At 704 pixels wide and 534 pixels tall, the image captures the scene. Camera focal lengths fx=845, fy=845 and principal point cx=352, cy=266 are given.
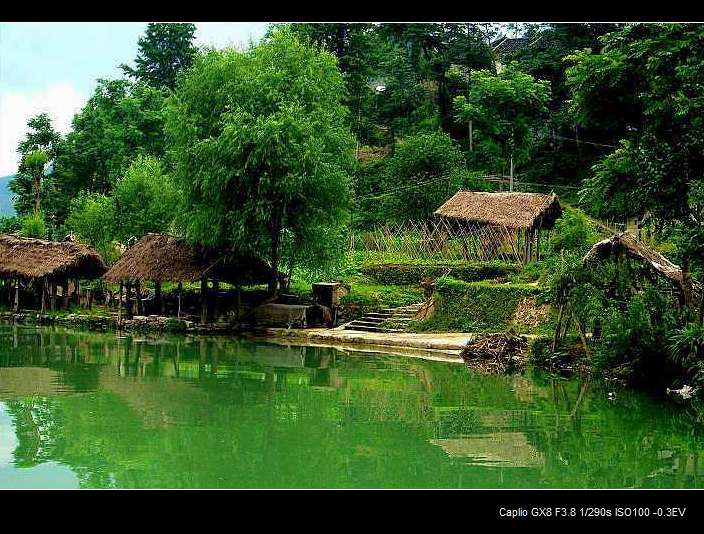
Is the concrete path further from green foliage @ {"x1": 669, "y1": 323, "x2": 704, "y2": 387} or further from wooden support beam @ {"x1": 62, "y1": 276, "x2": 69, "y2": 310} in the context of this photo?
wooden support beam @ {"x1": 62, "y1": 276, "x2": 69, "y2": 310}

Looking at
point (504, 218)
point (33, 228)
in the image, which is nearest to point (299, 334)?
point (504, 218)

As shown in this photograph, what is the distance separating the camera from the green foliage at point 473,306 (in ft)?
54.7

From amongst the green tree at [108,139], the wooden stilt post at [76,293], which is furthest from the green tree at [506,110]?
the wooden stilt post at [76,293]

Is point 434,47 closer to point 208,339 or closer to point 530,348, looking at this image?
point 208,339

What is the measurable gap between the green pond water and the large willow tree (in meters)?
5.05

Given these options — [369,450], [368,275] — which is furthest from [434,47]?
[369,450]

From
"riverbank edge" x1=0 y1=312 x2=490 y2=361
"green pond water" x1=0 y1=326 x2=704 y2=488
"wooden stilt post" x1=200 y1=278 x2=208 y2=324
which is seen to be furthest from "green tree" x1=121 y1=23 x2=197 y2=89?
"green pond water" x1=0 y1=326 x2=704 y2=488

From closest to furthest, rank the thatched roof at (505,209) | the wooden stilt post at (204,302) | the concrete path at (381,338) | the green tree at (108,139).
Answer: the concrete path at (381,338) → the wooden stilt post at (204,302) → the thatched roof at (505,209) → the green tree at (108,139)

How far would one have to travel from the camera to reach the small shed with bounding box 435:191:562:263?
72.6 ft

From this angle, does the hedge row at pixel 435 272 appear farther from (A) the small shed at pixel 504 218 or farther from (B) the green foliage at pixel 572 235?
(B) the green foliage at pixel 572 235

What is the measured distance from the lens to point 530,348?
1398 centimetres

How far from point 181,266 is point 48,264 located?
15.1 feet

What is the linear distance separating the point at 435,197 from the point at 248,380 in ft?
50.1
